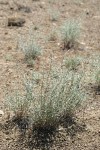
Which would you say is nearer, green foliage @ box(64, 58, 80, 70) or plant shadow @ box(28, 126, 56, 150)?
plant shadow @ box(28, 126, 56, 150)

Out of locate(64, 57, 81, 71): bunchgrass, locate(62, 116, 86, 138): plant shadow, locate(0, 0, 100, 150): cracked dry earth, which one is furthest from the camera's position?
locate(64, 57, 81, 71): bunchgrass

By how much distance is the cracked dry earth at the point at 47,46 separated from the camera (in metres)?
4.62

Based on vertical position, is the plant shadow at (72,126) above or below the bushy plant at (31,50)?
below

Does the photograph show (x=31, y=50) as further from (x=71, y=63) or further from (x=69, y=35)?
(x=69, y=35)

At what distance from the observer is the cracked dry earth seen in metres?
4.62

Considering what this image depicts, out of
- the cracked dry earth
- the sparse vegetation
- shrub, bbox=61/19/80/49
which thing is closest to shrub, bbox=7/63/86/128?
the cracked dry earth

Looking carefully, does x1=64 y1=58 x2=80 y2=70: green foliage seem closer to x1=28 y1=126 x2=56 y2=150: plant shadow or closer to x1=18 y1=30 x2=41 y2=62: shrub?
x1=18 y1=30 x2=41 y2=62: shrub

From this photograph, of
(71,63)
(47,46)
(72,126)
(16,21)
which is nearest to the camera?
(72,126)

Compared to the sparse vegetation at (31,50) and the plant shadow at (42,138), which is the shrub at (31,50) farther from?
the plant shadow at (42,138)

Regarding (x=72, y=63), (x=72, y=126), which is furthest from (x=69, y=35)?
(x=72, y=126)

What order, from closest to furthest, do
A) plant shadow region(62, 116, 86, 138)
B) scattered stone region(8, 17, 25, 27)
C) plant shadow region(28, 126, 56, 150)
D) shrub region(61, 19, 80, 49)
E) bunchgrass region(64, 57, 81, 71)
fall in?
plant shadow region(28, 126, 56, 150) → plant shadow region(62, 116, 86, 138) → bunchgrass region(64, 57, 81, 71) → shrub region(61, 19, 80, 49) → scattered stone region(8, 17, 25, 27)

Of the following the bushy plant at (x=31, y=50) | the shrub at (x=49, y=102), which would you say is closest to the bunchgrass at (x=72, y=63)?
the bushy plant at (x=31, y=50)

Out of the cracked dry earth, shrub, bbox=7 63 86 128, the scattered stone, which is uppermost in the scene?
shrub, bbox=7 63 86 128

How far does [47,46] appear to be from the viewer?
8.07 metres
